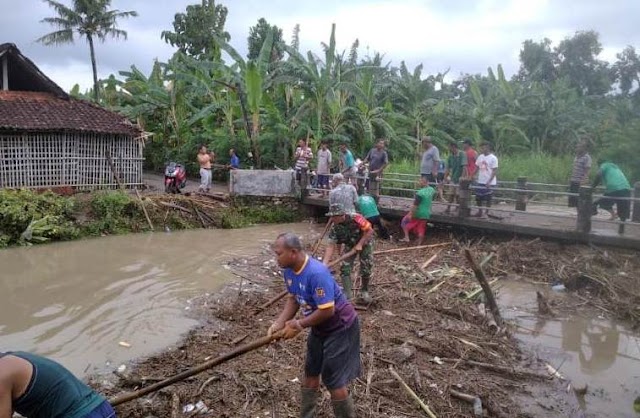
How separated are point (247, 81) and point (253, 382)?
12687 mm

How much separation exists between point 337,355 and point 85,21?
30.8 m

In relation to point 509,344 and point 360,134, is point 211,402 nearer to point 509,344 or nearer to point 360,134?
point 509,344

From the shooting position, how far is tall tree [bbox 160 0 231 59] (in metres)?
30.3

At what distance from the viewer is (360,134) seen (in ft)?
61.4

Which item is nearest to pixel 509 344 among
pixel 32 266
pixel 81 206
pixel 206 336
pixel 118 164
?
pixel 206 336

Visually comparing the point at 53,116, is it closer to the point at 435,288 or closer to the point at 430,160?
the point at 430,160

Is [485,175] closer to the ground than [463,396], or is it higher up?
higher up

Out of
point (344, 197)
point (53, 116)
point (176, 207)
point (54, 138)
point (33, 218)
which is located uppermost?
point (53, 116)

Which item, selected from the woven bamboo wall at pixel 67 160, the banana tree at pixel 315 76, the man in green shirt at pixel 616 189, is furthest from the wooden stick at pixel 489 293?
the woven bamboo wall at pixel 67 160

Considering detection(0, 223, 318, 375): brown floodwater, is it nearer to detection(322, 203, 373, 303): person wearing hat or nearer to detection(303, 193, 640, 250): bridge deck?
detection(322, 203, 373, 303): person wearing hat

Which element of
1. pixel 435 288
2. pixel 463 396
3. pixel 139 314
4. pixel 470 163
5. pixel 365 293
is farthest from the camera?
pixel 470 163

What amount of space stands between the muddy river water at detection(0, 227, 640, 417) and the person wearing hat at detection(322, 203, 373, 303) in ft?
7.42

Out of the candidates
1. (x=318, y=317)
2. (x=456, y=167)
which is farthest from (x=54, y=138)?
(x=318, y=317)

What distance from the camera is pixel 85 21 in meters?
29.2
